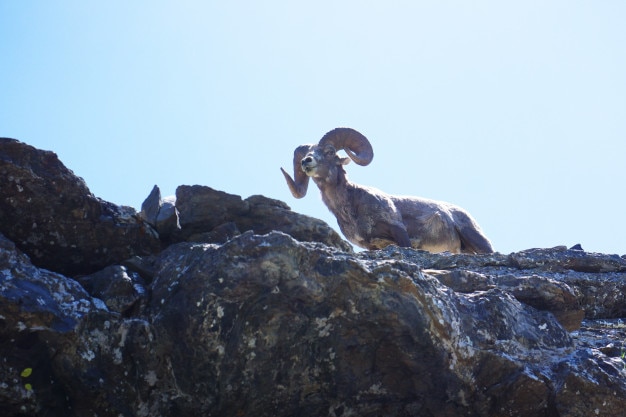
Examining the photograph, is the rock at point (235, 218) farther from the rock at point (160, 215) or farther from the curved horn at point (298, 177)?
the curved horn at point (298, 177)

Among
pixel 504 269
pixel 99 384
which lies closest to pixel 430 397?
pixel 99 384

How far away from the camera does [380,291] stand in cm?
450

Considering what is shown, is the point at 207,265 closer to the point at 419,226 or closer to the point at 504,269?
the point at 504,269

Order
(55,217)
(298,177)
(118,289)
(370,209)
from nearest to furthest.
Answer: (118,289), (55,217), (370,209), (298,177)

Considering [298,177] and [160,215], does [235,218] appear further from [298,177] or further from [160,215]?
[298,177]

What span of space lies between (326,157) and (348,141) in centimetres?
76

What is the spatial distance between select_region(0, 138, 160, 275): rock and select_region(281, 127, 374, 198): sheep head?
466 inches

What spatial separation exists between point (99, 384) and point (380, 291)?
157cm

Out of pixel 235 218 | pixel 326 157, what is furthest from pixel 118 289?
pixel 326 157

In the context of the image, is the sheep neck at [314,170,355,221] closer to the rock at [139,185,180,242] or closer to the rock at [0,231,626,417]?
the rock at [139,185,180,242]

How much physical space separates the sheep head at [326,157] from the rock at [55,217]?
11827mm

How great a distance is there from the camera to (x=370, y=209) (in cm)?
1639

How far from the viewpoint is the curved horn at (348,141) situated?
57.5ft

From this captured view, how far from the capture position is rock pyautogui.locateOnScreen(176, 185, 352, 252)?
557 cm
